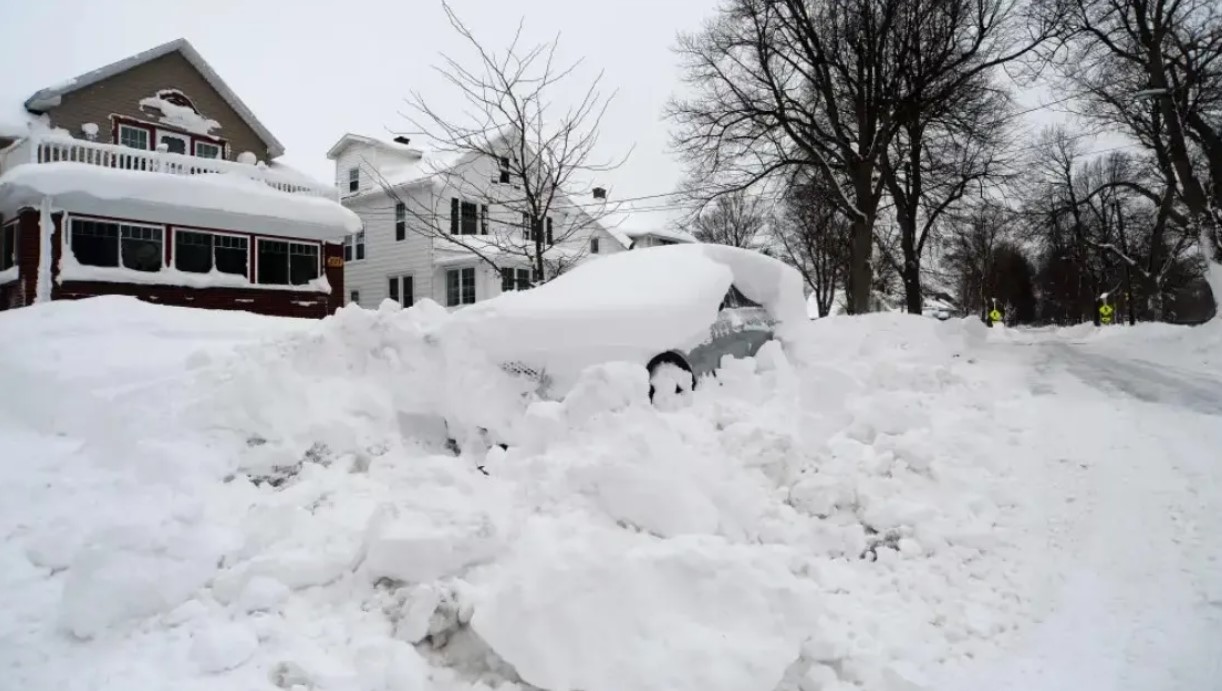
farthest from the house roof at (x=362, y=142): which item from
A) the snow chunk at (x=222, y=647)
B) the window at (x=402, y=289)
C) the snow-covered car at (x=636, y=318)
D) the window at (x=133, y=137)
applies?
the snow chunk at (x=222, y=647)

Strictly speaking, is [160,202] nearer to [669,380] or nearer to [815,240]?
[669,380]

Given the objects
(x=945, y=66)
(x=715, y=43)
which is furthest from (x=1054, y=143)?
(x=715, y=43)

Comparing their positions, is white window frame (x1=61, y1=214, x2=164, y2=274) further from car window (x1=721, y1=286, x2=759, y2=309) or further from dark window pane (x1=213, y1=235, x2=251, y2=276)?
car window (x1=721, y1=286, x2=759, y2=309)

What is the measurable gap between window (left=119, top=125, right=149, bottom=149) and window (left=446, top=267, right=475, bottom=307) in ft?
33.6

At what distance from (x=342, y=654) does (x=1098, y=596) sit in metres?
3.67

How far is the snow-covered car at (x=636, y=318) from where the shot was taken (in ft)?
17.0

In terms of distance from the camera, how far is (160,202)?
571 inches

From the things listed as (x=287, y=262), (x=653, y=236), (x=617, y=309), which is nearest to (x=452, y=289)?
(x=287, y=262)

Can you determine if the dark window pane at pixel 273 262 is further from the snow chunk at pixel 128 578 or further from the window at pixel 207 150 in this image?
the snow chunk at pixel 128 578

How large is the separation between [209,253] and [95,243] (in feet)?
7.39

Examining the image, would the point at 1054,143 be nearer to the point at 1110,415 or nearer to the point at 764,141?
the point at 764,141

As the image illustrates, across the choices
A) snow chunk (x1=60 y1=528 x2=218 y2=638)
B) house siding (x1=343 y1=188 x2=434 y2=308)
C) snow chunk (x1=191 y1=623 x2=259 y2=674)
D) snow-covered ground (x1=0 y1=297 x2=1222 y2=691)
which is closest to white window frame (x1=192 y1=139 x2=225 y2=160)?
house siding (x1=343 y1=188 x2=434 y2=308)

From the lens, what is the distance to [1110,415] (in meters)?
6.41

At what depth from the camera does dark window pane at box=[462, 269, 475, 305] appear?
976 inches
